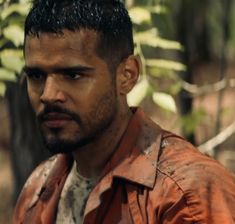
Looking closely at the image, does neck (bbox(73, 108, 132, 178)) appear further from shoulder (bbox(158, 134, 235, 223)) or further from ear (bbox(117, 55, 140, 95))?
shoulder (bbox(158, 134, 235, 223))

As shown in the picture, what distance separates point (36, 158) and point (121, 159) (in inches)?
70.2

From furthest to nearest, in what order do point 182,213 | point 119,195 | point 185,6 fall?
point 185,6 → point 119,195 → point 182,213

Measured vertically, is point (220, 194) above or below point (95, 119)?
below

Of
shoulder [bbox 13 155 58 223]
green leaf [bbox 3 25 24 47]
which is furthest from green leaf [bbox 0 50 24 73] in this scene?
shoulder [bbox 13 155 58 223]

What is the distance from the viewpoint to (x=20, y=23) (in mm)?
4355

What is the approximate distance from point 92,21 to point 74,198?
883 mm

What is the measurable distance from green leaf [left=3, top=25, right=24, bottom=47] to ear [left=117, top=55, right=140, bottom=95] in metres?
0.72

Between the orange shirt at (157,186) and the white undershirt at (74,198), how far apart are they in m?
0.05

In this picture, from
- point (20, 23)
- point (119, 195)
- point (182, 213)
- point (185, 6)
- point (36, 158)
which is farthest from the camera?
point (185, 6)

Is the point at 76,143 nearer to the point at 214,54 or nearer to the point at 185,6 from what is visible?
the point at 185,6

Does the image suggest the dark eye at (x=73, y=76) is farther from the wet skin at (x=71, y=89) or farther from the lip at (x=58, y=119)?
the lip at (x=58, y=119)

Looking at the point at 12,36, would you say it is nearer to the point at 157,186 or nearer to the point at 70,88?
the point at 70,88

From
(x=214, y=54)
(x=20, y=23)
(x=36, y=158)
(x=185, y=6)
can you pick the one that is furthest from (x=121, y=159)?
(x=214, y=54)

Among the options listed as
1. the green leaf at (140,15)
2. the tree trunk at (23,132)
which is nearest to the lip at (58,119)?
the green leaf at (140,15)
